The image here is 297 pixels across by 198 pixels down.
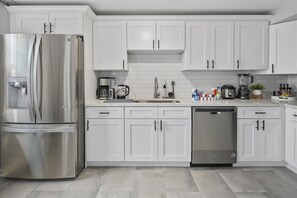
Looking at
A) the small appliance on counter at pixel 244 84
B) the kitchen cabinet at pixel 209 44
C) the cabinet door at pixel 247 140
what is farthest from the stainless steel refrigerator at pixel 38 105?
the small appliance on counter at pixel 244 84

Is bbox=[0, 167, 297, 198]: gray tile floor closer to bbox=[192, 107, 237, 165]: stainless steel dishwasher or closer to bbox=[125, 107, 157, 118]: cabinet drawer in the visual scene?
bbox=[192, 107, 237, 165]: stainless steel dishwasher

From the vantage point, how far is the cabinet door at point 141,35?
13.6 ft

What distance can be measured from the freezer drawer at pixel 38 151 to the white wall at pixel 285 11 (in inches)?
128

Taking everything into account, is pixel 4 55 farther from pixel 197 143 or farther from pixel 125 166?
pixel 197 143

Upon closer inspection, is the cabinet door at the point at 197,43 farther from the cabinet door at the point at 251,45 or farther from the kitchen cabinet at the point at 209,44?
the cabinet door at the point at 251,45

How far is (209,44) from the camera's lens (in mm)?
4168

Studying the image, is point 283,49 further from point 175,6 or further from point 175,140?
point 175,140

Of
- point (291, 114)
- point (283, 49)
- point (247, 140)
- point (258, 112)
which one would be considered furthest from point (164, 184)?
point (283, 49)

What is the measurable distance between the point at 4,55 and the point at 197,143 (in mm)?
2726

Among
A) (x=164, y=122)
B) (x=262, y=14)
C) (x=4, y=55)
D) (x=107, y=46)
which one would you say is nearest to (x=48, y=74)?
(x=4, y=55)

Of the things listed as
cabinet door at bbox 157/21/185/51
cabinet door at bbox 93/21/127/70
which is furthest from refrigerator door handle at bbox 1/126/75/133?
cabinet door at bbox 157/21/185/51

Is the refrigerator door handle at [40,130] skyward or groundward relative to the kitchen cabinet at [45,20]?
groundward

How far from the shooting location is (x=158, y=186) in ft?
10.4

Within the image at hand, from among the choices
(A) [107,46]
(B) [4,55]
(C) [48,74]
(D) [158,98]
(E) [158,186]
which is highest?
(A) [107,46]
